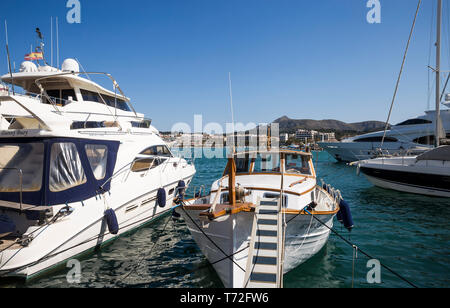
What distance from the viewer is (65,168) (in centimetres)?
730

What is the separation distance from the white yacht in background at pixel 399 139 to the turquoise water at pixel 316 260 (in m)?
21.4

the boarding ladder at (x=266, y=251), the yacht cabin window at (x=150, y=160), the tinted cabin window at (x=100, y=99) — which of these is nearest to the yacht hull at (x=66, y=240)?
the yacht cabin window at (x=150, y=160)

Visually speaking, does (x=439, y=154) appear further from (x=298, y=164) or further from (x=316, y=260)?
(x=316, y=260)

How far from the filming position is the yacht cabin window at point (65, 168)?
23.0ft

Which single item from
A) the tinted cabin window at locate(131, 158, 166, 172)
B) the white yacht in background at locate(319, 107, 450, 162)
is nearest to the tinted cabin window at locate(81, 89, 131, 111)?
the tinted cabin window at locate(131, 158, 166, 172)

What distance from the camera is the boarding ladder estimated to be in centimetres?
532

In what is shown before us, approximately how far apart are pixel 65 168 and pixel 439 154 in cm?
1818

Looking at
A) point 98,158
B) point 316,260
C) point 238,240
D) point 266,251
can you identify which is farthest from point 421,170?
point 98,158

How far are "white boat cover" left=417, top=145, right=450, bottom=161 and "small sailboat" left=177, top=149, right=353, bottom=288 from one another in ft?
36.3

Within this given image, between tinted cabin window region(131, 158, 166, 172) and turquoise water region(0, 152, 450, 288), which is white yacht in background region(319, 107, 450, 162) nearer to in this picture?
turquoise water region(0, 152, 450, 288)
